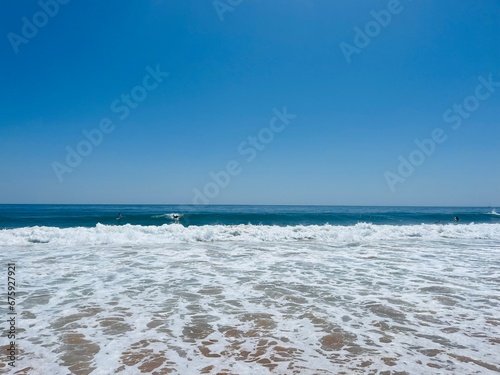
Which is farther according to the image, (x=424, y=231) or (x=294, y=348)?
(x=424, y=231)

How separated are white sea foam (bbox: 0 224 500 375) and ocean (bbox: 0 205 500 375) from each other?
1.1 inches

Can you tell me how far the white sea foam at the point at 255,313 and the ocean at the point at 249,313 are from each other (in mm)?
29

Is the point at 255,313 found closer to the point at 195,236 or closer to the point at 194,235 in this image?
the point at 195,236

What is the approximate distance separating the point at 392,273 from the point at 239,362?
755cm

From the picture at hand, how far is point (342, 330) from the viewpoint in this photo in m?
5.59

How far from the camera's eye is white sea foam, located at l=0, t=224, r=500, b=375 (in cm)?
447

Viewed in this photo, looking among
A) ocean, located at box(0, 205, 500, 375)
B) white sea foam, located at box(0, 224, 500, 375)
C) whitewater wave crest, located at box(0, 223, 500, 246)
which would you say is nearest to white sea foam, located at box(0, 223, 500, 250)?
whitewater wave crest, located at box(0, 223, 500, 246)

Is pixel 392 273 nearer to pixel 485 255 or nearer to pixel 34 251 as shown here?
pixel 485 255

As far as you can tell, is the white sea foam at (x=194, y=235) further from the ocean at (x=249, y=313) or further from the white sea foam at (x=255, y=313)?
the white sea foam at (x=255, y=313)

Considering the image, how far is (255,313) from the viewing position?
6.41 meters

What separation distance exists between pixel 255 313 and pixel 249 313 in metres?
0.12

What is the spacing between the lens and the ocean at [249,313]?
14.6ft

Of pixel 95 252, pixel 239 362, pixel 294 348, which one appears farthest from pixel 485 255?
pixel 95 252

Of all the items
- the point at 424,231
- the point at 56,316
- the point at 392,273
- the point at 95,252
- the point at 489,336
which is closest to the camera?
the point at 489,336
